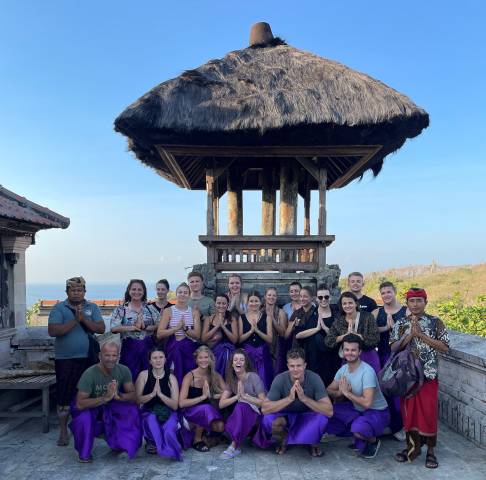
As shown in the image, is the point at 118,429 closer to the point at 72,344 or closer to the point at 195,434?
the point at 195,434

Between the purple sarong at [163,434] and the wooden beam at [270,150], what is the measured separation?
4747 millimetres

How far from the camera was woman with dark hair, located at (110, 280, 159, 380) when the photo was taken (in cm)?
455

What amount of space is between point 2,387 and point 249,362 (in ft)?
8.62

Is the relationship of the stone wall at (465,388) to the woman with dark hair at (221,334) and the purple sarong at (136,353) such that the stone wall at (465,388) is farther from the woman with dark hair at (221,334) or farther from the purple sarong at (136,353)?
the purple sarong at (136,353)

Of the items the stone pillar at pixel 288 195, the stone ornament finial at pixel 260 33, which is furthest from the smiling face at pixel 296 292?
the stone ornament finial at pixel 260 33

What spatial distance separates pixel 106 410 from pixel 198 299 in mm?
1608

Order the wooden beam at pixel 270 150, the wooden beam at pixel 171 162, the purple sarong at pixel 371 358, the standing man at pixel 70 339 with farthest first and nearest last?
the wooden beam at pixel 171 162
the wooden beam at pixel 270 150
the purple sarong at pixel 371 358
the standing man at pixel 70 339

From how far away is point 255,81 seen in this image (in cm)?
827

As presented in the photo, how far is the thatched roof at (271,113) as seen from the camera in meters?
7.18

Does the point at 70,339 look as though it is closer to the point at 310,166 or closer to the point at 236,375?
the point at 236,375

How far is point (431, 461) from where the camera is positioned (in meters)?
3.71

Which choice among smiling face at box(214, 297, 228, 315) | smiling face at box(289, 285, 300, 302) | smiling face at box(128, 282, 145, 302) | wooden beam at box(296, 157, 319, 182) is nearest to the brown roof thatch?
smiling face at box(128, 282, 145, 302)

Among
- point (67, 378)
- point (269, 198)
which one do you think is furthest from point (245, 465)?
point (269, 198)

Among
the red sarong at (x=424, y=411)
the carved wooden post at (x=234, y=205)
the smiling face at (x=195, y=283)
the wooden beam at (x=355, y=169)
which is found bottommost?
the red sarong at (x=424, y=411)
